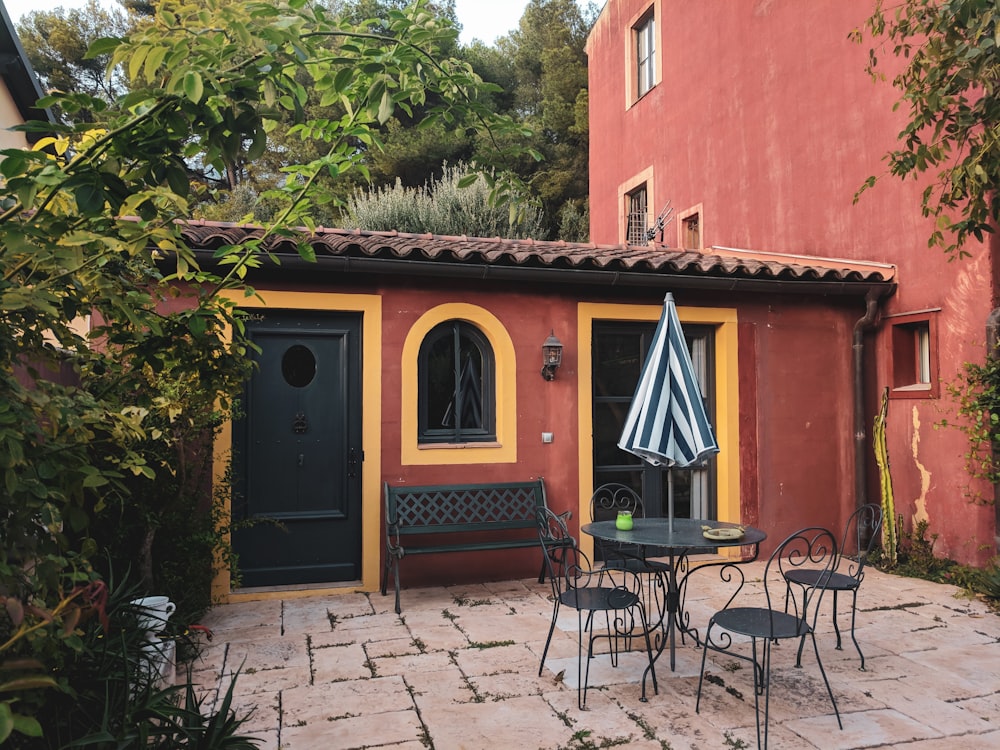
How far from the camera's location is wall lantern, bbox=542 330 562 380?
21.0 ft

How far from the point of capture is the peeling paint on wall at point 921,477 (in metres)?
6.82

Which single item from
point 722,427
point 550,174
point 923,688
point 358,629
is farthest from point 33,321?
point 550,174

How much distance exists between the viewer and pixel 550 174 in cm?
1842

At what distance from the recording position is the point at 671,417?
4.08 metres

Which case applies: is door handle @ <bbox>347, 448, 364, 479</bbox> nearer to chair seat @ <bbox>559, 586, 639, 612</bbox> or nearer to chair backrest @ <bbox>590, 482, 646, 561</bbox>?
chair backrest @ <bbox>590, 482, 646, 561</bbox>

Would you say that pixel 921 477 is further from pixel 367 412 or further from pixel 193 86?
pixel 193 86

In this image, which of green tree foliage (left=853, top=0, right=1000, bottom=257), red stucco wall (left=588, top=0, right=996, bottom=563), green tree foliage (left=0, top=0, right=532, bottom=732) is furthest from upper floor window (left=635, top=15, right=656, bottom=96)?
green tree foliage (left=0, top=0, right=532, bottom=732)

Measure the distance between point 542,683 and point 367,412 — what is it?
9.56 ft

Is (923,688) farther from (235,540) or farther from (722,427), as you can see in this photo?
(235,540)

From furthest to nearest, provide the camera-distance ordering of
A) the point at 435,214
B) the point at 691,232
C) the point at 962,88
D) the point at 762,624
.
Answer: the point at 435,214 < the point at 691,232 < the point at 962,88 < the point at 762,624

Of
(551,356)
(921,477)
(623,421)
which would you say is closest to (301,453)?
(551,356)

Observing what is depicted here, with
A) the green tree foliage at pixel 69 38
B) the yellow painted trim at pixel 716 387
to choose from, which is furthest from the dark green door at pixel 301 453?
the green tree foliage at pixel 69 38

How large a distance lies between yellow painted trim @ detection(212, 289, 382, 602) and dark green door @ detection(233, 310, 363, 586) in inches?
3.7

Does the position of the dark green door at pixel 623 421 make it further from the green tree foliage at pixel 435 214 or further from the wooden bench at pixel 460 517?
the green tree foliage at pixel 435 214
